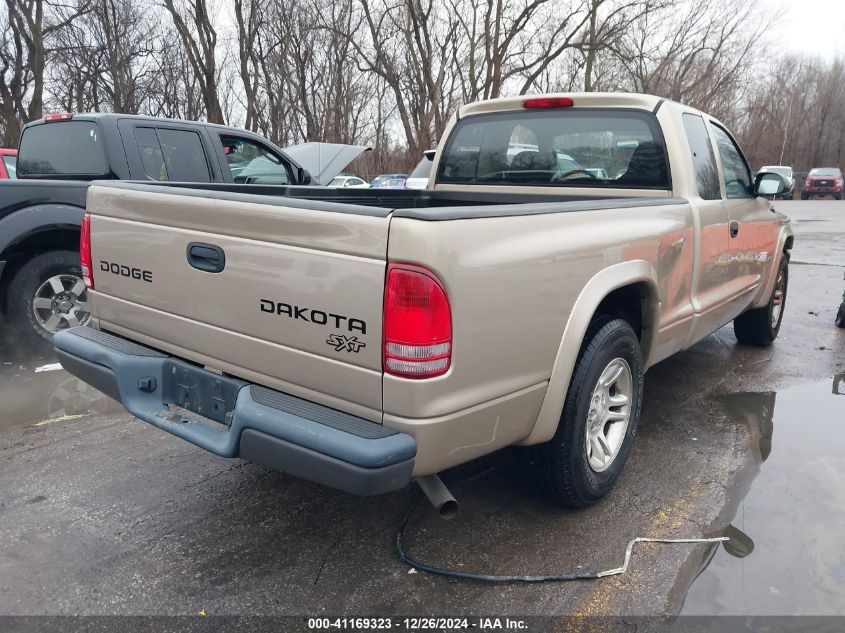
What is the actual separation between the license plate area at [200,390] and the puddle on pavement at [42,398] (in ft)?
6.03

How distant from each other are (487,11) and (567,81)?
859 centimetres

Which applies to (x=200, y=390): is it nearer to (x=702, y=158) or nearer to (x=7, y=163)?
(x=702, y=158)

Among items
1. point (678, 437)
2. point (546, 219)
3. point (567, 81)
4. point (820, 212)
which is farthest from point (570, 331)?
point (567, 81)

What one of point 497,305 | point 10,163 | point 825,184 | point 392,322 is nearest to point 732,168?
point 497,305

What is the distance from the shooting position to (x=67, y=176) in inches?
222

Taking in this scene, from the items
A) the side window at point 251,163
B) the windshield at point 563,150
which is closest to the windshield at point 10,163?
the side window at point 251,163

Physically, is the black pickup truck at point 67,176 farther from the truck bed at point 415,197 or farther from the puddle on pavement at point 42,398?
the truck bed at point 415,197

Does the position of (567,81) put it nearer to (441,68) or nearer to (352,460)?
(441,68)

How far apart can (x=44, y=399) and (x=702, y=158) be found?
15.1 ft

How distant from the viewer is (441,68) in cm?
2744

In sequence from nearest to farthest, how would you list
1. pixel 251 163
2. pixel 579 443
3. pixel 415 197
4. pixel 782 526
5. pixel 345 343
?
pixel 345 343, pixel 579 443, pixel 782 526, pixel 415 197, pixel 251 163

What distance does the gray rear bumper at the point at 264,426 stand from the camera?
6.63 ft

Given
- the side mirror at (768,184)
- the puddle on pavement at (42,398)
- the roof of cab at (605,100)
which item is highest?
the roof of cab at (605,100)

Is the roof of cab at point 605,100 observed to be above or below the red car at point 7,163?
above
